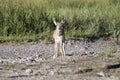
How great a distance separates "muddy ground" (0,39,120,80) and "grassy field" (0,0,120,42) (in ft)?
2.33

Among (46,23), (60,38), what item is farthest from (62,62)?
(46,23)

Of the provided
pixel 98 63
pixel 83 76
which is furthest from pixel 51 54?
pixel 83 76

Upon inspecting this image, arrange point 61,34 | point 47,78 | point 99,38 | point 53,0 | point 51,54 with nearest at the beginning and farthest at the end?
point 47,78 → point 61,34 → point 51,54 → point 99,38 → point 53,0

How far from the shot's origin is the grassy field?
608 inches

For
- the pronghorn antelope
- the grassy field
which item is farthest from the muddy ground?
the grassy field

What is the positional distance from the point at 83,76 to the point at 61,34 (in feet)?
7.86

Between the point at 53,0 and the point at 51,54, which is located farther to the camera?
the point at 53,0

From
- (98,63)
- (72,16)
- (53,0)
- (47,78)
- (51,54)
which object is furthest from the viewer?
(53,0)

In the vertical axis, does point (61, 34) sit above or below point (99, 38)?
above

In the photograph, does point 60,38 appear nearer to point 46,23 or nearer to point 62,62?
point 62,62

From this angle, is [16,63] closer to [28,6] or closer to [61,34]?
[61,34]

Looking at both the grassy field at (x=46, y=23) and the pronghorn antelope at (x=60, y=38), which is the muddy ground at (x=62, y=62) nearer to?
the pronghorn antelope at (x=60, y=38)

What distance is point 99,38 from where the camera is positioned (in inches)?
609

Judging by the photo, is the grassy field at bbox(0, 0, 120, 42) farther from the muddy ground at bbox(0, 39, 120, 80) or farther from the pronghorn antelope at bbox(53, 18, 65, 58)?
the pronghorn antelope at bbox(53, 18, 65, 58)
